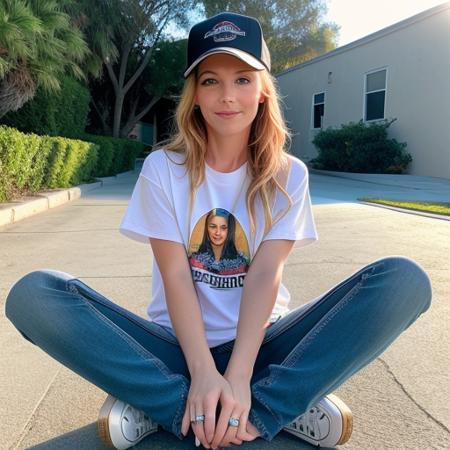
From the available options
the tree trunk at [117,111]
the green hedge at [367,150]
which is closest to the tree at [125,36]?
the tree trunk at [117,111]

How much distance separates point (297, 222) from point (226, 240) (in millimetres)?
275

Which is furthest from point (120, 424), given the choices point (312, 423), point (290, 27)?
point (290, 27)

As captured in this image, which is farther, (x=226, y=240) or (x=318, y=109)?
(x=318, y=109)

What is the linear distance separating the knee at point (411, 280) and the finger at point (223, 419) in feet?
2.01

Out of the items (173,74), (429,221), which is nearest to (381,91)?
(173,74)

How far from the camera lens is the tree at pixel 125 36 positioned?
1795 centimetres

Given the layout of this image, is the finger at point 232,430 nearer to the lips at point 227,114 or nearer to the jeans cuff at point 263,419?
the jeans cuff at point 263,419

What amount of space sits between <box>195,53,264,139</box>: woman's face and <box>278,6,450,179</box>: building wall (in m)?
14.4

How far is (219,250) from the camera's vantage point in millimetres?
1976

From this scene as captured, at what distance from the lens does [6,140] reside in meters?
7.04

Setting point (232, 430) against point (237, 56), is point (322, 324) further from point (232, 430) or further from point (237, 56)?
point (237, 56)

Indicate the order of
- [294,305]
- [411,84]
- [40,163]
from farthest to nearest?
[411,84], [40,163], [294,305]

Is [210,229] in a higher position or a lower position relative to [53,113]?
lower

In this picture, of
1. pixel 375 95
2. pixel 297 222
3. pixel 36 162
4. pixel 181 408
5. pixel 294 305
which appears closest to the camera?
pixel 181 408
